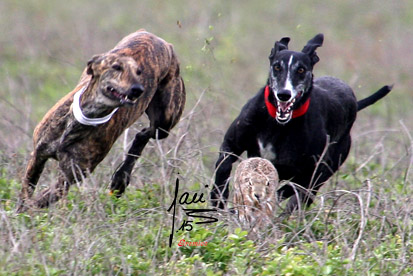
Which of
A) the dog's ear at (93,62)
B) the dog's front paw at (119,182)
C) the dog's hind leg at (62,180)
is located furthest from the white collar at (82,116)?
the dog's front paw at (119,182)

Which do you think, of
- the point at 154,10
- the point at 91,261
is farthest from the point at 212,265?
the point at 154,10

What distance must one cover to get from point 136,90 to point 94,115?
0.53 metres

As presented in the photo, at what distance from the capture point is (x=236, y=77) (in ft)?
47.2

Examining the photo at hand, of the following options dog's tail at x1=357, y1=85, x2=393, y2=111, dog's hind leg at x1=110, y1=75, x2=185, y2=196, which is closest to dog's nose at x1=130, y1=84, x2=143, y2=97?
dog's hind leg at x1=110, y1=75, x2=185, y2=196

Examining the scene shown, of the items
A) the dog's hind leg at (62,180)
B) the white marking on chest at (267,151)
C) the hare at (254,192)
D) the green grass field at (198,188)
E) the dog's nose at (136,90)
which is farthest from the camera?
the white marking on chest at (267,151)

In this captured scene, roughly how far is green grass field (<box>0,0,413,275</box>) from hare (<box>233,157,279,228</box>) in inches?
6.0

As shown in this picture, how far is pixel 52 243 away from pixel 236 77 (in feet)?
31.0

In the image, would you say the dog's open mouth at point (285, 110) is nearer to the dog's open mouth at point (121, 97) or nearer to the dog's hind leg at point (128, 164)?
the dog's hind leg at point (128, 164)

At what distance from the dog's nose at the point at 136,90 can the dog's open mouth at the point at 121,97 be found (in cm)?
4

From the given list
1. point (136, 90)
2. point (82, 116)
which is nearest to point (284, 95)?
point (136, 90)

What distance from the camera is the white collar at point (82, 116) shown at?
620 centimetres

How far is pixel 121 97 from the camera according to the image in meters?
6.01

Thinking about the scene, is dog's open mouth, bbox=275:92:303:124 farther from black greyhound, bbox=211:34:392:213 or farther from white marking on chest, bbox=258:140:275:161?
white marking on chest, bbox=258:140:275:161

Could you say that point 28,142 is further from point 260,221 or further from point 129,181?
point 260,221
